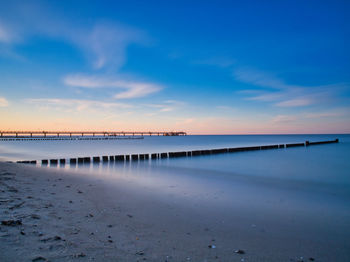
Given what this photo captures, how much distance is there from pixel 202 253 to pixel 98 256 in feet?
5.69

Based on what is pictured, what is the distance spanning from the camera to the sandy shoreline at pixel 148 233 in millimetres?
3742

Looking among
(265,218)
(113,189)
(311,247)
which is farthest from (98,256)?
(113,189)

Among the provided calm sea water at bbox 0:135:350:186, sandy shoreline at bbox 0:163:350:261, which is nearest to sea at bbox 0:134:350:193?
calm sea water at bbox 0:135:350:186

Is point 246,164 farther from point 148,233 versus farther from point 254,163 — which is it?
point 148,233

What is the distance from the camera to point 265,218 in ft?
20.2

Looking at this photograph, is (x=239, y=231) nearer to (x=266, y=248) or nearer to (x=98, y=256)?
(x=266, y=248)

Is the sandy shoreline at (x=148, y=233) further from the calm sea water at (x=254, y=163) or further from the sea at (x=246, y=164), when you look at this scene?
the calm sea water at (x=254, y=163)

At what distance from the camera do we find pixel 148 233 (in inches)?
188

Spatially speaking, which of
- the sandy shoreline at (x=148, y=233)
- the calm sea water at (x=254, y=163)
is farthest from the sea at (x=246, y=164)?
the sandy shoreline at (x=148, y=233)

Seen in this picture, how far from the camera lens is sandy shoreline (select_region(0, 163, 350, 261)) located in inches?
147

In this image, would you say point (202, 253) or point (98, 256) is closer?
point (98, 256)

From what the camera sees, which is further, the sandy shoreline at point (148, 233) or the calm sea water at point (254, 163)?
the calm sea water at point (254, 163)

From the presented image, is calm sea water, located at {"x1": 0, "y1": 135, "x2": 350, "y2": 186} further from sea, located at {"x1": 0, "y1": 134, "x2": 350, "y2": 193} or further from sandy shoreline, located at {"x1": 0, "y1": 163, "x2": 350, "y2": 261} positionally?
sandy shoreline, located at {"x1": 0, "y1": 163, "x2": 350, "y2": 261}

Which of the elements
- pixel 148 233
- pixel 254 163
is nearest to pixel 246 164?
pixel 254 163
